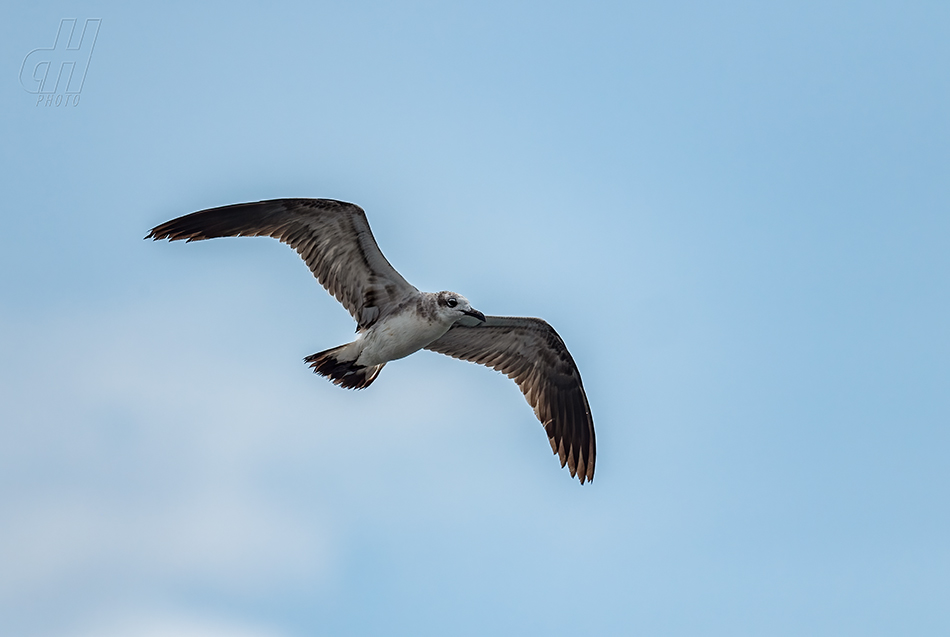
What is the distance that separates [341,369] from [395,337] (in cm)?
113

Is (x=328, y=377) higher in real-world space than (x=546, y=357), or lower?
lower

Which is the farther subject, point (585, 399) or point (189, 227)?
point (585, 399)

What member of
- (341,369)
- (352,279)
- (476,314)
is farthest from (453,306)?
(341,369)

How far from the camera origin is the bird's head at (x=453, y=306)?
45.4 feet

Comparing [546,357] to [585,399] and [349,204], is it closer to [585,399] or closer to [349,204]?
[585,399]

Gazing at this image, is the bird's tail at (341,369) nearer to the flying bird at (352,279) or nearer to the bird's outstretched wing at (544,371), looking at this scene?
the flying bird at (352,279)

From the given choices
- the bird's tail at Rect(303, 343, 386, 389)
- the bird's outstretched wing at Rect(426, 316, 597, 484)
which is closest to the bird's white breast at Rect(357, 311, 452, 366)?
the bird's tail at Rect(303, 343, 386, 389)

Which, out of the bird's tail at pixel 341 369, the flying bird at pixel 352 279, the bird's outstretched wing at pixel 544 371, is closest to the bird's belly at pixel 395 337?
the flying bird at pixel 352 279

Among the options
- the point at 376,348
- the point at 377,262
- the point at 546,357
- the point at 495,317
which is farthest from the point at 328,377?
the point at 546,357

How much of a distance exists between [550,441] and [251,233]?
6.15 metres

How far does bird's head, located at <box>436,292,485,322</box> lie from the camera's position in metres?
13.8

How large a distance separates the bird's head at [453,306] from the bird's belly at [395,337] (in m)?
0.25

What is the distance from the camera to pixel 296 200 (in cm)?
1345

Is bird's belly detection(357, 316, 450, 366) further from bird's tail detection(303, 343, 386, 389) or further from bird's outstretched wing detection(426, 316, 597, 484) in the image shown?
bird's outstretched wing detection(426, 316, 597, 484)
